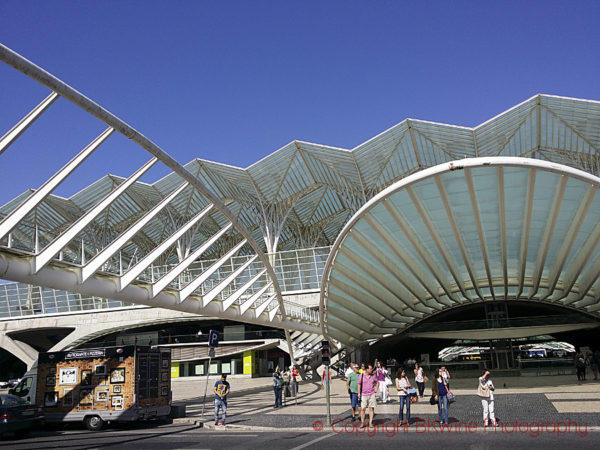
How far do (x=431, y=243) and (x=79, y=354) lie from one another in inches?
624

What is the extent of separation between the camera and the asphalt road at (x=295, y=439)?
10148mm

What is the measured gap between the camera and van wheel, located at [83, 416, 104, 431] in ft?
50.4

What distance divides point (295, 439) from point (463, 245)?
15.2 m

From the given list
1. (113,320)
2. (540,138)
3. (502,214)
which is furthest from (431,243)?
(113,320)

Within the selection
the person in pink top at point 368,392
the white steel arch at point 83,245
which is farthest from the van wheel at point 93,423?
the person in pink top at point 368,392

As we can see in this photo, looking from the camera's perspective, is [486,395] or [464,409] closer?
[486,395]

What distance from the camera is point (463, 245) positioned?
24.0 metres

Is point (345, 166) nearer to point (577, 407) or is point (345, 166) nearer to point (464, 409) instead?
point (464, 409)

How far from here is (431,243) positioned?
23.8m

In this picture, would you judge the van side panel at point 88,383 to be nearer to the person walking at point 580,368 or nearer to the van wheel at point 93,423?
the van wheel at point 93,423

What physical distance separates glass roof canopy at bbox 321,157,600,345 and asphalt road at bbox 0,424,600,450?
9030 millimetres

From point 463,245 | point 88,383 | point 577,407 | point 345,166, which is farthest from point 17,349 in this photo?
point 577,407

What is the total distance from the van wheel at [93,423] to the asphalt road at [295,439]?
32.9 inches

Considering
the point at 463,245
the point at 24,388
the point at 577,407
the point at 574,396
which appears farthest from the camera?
the point at 463,245
